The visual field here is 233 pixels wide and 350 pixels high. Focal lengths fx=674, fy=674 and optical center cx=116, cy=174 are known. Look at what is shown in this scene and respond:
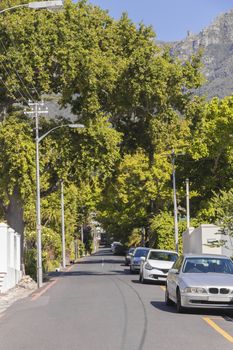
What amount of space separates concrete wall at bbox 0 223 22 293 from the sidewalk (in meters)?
0.27

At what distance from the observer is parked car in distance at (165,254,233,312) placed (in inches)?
609

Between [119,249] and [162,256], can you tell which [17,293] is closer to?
[162,256]

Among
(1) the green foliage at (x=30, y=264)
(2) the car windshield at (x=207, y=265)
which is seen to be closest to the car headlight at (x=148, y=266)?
(1) the green foliage at (x=30, y=264)

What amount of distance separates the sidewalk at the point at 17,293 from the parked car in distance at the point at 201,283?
487 cm

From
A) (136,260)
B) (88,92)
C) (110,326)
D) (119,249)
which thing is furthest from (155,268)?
(119,249)

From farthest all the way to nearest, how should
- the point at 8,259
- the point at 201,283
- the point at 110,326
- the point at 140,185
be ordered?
the point at 140,185
the point at 8,259
the point at 201,283
the point at 110,326

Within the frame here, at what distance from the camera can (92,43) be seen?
32.8m

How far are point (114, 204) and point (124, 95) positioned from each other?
98.6 ft

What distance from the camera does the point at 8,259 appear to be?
2658cm

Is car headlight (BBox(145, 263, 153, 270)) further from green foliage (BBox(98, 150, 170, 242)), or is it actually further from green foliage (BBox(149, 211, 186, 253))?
green foliage (BBox(98, 150, 170, 242))

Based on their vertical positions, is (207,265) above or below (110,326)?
above

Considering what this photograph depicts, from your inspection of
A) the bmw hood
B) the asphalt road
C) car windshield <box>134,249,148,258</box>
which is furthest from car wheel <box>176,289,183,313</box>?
car windshield <box>134,249,148,258</box>

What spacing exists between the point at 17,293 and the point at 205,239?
17130 mm

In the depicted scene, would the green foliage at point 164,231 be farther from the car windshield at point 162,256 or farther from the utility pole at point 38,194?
the utility pole at point 38,194
